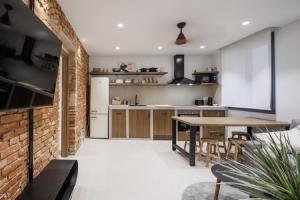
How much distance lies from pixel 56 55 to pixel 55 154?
1.56 metres

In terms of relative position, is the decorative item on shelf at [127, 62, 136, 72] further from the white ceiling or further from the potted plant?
the potted plant

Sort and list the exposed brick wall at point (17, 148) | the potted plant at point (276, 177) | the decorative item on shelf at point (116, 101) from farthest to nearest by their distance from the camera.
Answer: the decorative item on shelf at point (116, 101) → the exposed brick wall at point (17, 148) → the potted plant at point (276, 177)

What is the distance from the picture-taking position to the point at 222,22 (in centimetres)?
379

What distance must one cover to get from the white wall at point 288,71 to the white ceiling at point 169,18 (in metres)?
0.25

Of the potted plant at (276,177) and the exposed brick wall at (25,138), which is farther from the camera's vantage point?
the exposed brick wall at (25,138)

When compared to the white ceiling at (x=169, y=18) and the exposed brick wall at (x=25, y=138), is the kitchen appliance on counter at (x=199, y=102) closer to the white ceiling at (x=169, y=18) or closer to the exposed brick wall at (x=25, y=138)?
the white ceiling at (x=169, y=18)

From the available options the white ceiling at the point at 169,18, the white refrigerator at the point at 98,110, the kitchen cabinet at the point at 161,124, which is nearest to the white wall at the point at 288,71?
the white ceiling at the point at 169,18

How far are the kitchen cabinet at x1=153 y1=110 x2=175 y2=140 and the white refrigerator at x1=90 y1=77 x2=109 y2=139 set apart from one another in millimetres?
1441

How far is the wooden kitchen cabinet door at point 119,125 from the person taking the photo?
5.93 m

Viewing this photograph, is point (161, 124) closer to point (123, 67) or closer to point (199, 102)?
point (199, 102)

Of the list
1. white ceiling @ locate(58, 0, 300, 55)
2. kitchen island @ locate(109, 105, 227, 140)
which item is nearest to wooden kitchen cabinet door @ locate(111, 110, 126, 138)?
kitchen island @ locate(109, 105, 227, 140)

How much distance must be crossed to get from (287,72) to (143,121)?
368 cm

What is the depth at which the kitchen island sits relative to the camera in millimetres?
5926

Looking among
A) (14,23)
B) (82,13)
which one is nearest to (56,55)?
(14,23)
